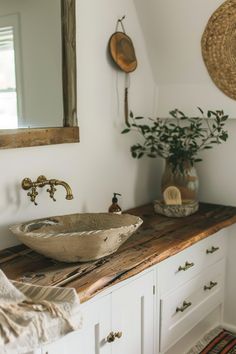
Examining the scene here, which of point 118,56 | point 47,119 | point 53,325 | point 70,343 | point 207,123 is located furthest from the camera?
point 207,123

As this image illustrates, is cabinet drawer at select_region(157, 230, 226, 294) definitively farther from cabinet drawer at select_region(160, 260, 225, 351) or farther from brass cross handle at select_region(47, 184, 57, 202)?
brass cross handle at select_region(47, 184, 57, 202)

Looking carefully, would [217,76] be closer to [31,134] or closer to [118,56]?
[118,56]

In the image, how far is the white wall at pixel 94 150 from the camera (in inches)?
71.2

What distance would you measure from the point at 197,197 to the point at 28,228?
43.8 inches

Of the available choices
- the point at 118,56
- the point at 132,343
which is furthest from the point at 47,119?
the point at 132,343

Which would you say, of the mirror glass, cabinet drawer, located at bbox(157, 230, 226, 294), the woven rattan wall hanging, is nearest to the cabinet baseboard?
cabinet drawer, located at bbox(157, 230, 226, 294)

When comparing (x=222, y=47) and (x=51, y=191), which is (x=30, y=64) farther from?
(x=222, y=47)

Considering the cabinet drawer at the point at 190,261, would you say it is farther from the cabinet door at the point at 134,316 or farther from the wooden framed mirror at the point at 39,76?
the wooden framed mirror at the point at 39,76

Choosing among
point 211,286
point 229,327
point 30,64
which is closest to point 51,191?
point 30,64

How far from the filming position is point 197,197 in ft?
8.18

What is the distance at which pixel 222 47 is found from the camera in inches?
85.8

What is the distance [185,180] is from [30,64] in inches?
40.9

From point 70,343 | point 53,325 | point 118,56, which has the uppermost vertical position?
point 118,56

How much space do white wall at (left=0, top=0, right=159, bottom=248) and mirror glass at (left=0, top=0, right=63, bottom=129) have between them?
0.14 metres
